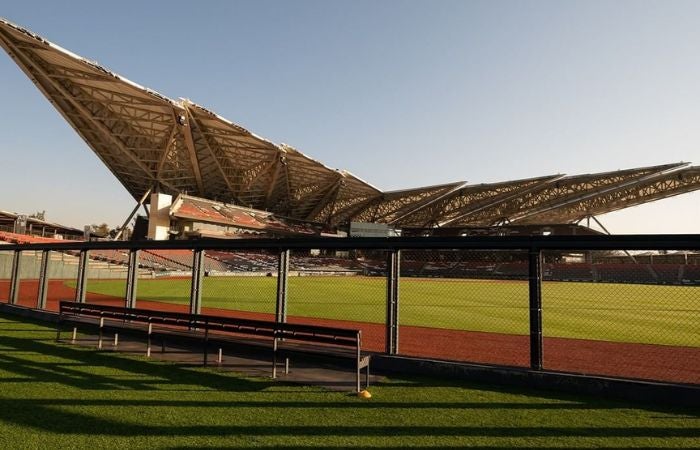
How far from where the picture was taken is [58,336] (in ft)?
29.3

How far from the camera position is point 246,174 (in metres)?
64.1

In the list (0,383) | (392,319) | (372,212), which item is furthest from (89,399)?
(372,212)

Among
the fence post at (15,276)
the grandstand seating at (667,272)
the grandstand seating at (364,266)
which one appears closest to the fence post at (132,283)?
the fence post at (15,276)

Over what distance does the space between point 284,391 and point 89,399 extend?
2350 millimetres

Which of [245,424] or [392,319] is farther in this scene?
[392,319]

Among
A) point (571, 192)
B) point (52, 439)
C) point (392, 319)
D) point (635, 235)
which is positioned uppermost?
point (571, 192)

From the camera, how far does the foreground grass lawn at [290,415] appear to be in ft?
13.3

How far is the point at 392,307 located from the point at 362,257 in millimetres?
Answer: 55585

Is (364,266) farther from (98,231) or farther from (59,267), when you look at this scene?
(98,231)

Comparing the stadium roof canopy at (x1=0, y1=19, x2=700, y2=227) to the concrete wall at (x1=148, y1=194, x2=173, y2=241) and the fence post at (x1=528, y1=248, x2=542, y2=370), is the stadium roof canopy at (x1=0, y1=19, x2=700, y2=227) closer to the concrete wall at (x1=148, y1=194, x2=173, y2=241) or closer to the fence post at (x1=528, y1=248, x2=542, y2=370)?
the concrete wall at (x1=148, y1=194, x2=173, y2=241)

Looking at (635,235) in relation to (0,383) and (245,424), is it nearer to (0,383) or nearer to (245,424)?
(245,424)

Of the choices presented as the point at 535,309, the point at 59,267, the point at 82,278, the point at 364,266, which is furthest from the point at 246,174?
the point at 535,309

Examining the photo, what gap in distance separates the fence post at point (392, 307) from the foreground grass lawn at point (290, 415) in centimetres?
88

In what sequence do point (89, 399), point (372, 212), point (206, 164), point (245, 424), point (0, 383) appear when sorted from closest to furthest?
point (245, 424) < point (89, 399) < point (0, 383) < point (206, 164) < point (372, 212)
